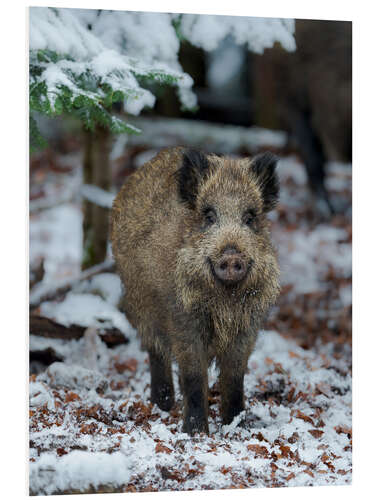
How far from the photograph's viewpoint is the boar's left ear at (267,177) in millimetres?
4957

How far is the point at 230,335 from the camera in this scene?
491 centimetres

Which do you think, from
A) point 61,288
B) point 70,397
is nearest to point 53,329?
point 61,288

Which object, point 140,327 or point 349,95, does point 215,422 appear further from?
point 349,95

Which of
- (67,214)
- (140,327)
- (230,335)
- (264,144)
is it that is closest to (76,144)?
(67,214)

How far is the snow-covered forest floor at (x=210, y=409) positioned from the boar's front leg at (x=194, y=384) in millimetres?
125

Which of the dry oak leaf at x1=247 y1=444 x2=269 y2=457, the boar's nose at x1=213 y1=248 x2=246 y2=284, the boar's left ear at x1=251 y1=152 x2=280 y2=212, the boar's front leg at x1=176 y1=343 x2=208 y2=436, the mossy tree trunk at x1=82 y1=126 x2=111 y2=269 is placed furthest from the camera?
the mossy tree trunk at x1=82 y1=126 x2=111 y2=269

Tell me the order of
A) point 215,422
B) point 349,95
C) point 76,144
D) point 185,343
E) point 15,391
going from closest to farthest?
point 15,391, point 185,343, point 215,422, point 349,95, point 76,144

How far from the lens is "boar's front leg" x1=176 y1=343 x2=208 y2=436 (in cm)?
485

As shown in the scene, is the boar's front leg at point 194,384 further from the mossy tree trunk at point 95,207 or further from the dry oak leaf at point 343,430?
the mossy tree trunk at point 95,207

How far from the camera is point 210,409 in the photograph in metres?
5.50

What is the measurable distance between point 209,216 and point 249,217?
0.25m

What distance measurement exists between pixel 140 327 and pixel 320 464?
5.38 feet

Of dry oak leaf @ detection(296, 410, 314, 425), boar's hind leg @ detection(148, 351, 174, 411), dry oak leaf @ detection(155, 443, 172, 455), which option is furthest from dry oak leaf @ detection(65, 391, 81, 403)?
dry oak leaf @ detection(296, 410, 314, 425)

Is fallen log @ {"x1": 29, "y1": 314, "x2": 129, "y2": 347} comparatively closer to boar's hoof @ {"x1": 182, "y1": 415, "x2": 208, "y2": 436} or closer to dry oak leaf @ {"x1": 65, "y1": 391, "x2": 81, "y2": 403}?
dry oak leaf @ {"x1": 65, "y1": 391, "x2": 81, "y2": 403}
